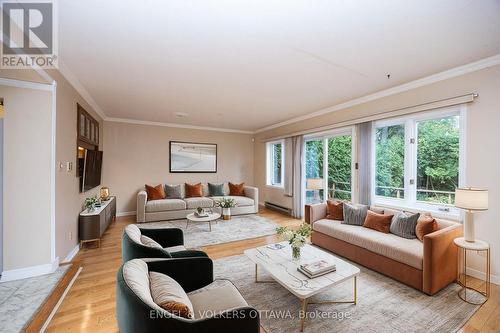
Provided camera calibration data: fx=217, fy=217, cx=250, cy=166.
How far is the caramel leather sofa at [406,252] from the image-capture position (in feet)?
7.49

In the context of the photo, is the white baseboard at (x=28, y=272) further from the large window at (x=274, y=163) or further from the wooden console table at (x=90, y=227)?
the large window at (x=274, y=163)

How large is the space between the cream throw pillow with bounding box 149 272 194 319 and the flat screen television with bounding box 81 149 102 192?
121 inches

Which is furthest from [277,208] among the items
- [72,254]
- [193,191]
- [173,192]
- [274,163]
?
[72,254]

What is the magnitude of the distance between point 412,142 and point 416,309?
2.38 meters

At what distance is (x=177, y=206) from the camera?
5359 mm

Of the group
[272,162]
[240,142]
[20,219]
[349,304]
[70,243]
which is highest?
[240,142]

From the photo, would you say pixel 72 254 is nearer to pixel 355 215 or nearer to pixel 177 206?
pixel 177 206

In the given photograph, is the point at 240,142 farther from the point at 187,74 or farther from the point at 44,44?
the point at 44,44

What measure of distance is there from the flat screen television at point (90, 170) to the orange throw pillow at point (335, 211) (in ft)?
13.9

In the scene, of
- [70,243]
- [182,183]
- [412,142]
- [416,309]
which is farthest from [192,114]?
[416,309]

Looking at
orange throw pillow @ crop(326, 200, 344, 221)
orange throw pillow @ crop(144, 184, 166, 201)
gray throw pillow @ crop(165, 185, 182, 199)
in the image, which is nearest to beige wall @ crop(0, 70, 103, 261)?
orange throw pillow @ crop(144, 184, 166, 201)

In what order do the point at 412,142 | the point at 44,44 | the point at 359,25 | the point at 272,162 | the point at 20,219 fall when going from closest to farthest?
the point at 359,25, the point at 44,44, the point at 20,219, the point at 412,142, the point at 272,162

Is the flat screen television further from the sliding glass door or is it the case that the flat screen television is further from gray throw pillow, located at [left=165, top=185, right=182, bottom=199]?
the sliding glass door

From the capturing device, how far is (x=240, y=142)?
7.36 meters
